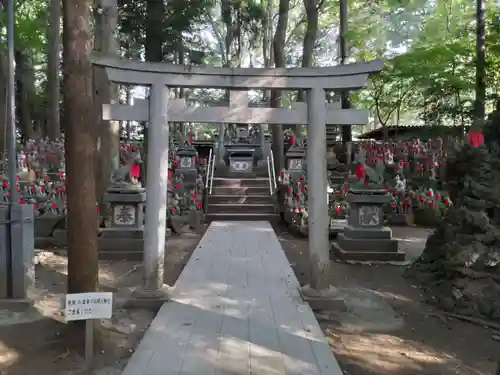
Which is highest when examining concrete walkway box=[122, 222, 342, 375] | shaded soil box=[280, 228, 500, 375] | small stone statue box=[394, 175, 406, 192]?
small stone statue box=[394, 175, 406, 192]

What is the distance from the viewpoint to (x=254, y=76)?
5.71 metres

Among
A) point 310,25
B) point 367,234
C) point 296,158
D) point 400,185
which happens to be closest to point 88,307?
point 367,234

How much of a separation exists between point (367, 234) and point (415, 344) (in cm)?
433

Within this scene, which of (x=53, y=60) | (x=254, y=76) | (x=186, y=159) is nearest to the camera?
(x=254, y=76)

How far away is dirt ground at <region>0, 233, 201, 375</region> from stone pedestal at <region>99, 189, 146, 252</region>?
146 centimetres

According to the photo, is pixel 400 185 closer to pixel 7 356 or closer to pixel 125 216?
pixel 125 216

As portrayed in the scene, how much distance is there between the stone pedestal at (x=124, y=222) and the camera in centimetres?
890

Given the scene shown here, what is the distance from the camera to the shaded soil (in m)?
4.19

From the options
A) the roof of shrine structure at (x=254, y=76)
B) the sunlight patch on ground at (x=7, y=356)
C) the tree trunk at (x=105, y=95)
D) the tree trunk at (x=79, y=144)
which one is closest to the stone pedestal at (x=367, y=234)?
the roof of shrine structure at (x=254, y=76)

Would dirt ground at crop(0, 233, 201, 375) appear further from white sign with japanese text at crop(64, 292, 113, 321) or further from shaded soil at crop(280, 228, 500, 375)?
shaded soil at crop(280, 228, 500, 375)

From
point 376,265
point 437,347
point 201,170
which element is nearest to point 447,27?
point 201,170

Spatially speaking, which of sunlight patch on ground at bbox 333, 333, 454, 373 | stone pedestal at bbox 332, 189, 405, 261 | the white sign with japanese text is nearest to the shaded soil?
sunlight patch on ground at bbox 333, 333, 454, 373

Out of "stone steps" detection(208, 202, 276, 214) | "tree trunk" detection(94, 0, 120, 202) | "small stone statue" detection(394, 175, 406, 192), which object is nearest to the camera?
"tree trunk" detection(94, 0, 120, 202)

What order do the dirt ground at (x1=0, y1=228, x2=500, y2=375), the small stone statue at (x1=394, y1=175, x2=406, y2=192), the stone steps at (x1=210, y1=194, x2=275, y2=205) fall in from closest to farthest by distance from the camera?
the dirt ground at (x1=0, y1=228, x2=500, y2=375) → the small stone statue at (x1=394, y1=175, x2=406, y2=192) → the stone steps at (x1=210, y1=194, x2=275, y2=205)
